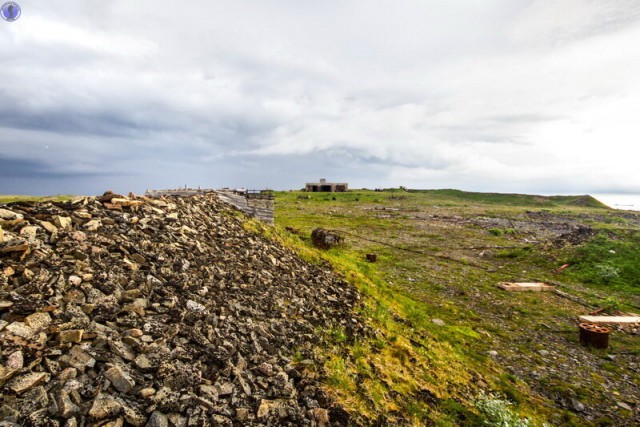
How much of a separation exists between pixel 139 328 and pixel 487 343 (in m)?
10.8

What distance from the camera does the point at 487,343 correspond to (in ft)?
36.5

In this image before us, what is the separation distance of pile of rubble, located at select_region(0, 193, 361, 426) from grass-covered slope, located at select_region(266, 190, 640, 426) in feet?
3.81

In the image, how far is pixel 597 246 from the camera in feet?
71.4

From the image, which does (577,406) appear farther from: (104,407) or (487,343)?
(104,407)

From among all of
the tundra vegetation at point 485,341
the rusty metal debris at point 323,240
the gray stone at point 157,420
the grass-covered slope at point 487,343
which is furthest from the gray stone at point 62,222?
the rusty metal debris at point 323,240

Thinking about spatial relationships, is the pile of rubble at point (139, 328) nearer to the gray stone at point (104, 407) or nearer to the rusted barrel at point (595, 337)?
the gray stone at point (104, 407)

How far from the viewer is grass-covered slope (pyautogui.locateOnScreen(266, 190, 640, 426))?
6.75 m

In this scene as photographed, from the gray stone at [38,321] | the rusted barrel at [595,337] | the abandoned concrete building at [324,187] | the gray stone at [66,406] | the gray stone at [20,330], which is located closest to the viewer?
the gray stone at [66,406]

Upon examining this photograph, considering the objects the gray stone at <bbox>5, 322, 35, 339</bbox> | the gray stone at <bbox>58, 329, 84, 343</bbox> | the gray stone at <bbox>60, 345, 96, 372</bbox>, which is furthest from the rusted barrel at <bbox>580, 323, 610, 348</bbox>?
the gray stone at <bbox>5, 322, 35, 339</bbox>

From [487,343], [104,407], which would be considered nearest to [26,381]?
[104,407]

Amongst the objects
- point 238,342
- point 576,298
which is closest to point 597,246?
→ point 576,298

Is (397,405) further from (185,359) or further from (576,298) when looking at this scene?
(576,298)

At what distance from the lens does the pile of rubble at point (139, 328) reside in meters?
3.93

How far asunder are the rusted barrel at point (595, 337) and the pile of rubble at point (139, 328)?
8809 millimetres
